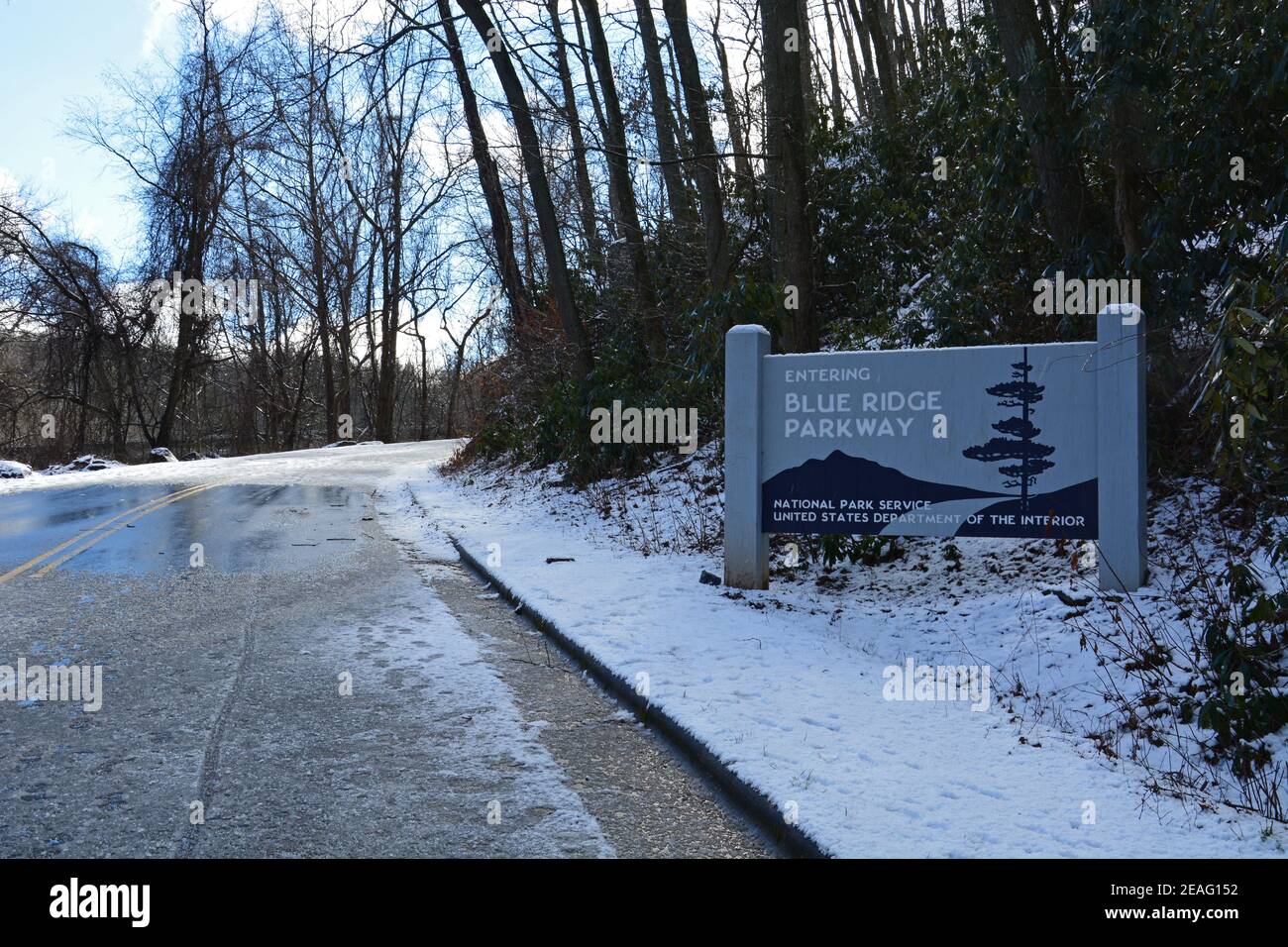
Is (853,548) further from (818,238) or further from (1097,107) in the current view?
(818,238)

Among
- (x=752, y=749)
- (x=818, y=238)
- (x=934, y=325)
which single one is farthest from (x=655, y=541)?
(x=752, y=749)

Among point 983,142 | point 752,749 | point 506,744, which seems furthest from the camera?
point 983,142

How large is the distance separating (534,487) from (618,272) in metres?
4.62

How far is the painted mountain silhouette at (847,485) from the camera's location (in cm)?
827

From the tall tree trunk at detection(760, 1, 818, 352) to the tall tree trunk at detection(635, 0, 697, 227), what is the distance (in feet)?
9.48

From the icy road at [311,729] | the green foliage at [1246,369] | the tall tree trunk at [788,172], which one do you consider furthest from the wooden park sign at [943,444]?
the tall tree trunk at [788,172]

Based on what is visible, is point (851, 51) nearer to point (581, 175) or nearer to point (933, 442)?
point (581, 175)

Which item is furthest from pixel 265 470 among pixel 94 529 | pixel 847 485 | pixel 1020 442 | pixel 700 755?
pixel 700 755

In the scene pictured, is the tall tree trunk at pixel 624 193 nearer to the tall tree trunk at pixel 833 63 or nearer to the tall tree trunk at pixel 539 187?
the tall tree trunk at pixel 539 187

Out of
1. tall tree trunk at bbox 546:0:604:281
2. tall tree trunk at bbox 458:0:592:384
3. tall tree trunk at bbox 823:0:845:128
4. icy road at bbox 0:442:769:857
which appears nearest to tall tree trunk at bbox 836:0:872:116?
tall tree trunk at bbox 823:0:845:128

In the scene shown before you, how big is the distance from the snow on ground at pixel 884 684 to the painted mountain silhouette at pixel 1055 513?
469 millimetres

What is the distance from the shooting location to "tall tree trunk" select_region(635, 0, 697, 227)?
53.6ft

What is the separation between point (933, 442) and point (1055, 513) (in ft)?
3.58

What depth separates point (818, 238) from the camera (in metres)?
15.5
